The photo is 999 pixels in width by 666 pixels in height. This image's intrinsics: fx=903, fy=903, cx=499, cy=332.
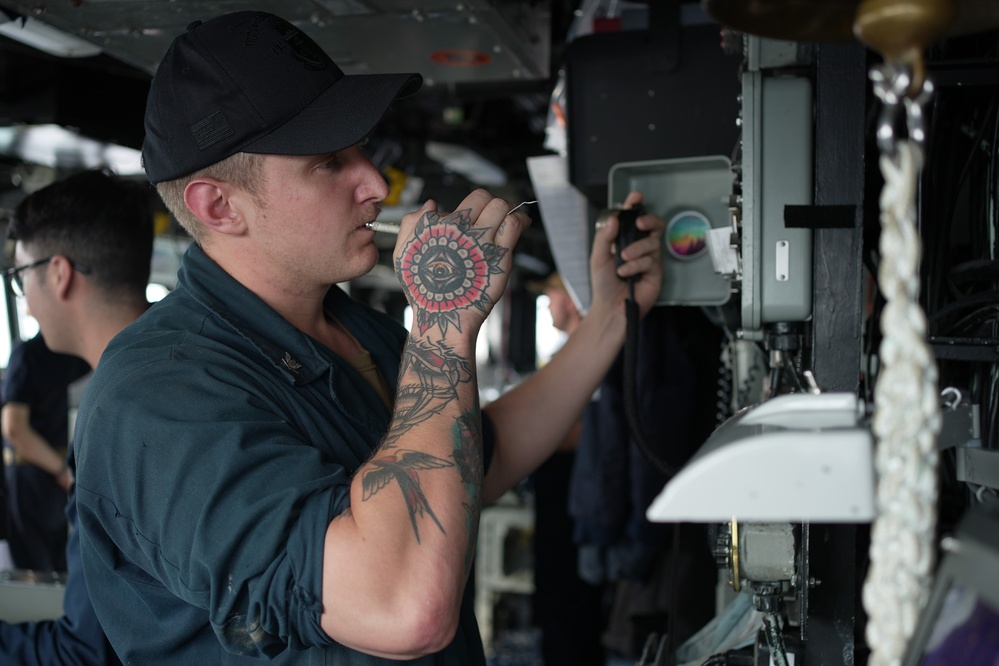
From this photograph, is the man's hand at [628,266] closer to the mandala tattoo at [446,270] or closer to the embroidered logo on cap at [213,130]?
the mandala tattoo at [446,270]

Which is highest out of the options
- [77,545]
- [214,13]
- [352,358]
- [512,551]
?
[214,13]

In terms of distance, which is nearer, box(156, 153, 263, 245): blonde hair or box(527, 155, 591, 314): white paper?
box(156, 153, 263, 245): blonde hair

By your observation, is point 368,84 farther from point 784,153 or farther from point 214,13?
point 784,153

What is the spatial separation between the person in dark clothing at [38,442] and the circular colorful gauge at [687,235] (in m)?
2.17

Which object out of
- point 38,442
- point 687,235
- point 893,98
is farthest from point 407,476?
point 38,442

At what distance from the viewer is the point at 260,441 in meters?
0.99

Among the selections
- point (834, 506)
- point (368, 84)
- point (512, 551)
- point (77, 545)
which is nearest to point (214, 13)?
point (368, 84)

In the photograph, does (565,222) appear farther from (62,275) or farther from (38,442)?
(38,442)

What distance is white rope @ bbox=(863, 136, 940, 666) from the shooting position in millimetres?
502

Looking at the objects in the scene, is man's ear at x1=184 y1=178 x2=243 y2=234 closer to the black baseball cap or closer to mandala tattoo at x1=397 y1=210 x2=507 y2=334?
the black baseball cap

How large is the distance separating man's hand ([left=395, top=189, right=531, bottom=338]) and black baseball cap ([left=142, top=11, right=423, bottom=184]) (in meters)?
0.19

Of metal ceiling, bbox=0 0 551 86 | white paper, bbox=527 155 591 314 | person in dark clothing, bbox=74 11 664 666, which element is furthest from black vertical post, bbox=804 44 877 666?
white paper, bbox=527 155 591 314

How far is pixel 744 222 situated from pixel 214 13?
0.96 metres

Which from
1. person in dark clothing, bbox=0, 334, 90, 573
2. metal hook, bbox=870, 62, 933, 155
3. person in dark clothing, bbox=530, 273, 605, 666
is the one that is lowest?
person in dark clothing, bbox=530, 273, 605, 666
